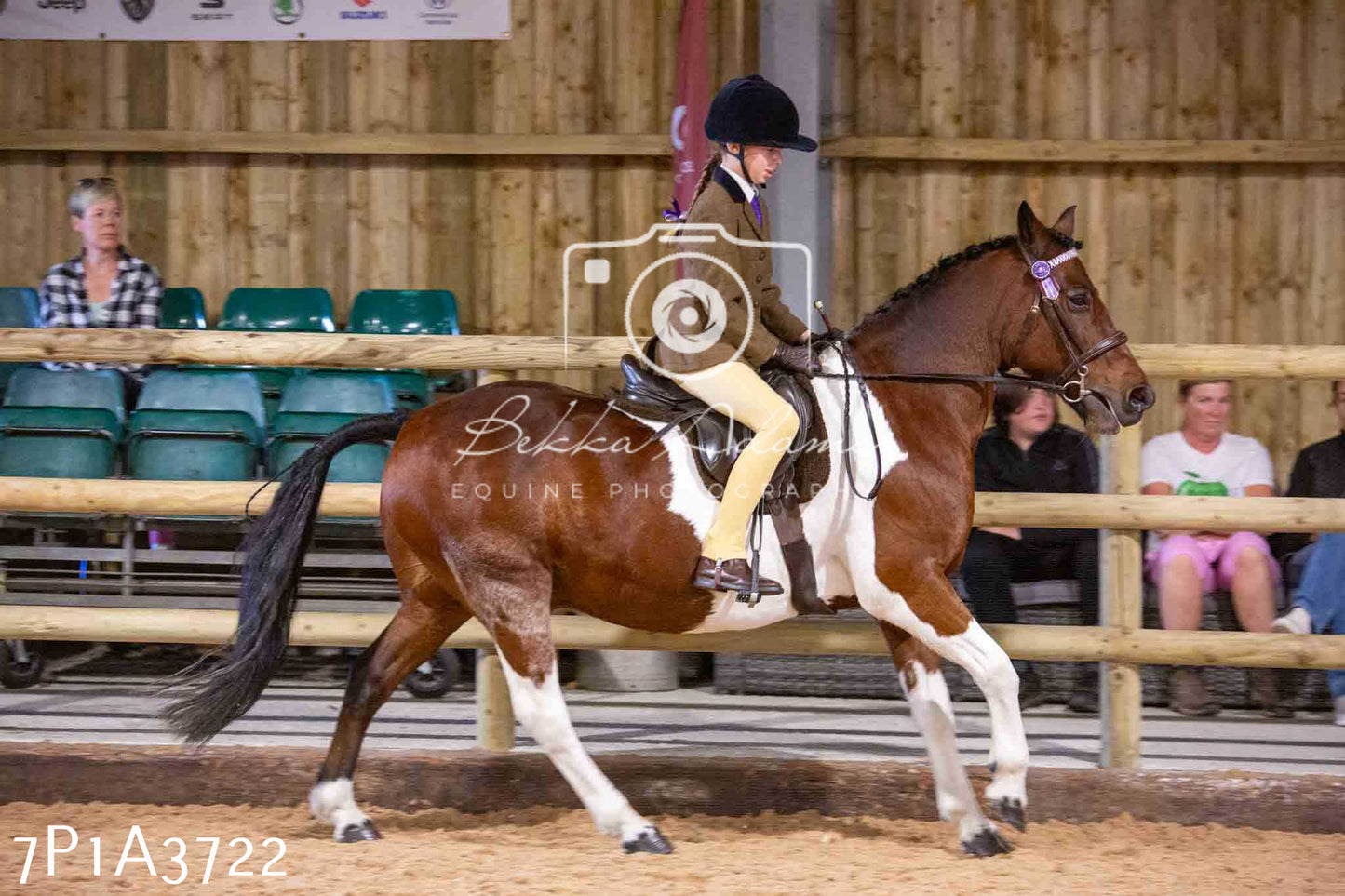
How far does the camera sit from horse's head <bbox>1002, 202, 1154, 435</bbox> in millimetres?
4062

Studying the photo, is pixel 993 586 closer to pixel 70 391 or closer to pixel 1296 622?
pixel 1296 622

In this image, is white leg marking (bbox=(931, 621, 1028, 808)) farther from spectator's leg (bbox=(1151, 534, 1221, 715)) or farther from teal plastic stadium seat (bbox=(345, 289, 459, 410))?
teal plastic stadium seat (bbox=(345, 289, 459, 410))

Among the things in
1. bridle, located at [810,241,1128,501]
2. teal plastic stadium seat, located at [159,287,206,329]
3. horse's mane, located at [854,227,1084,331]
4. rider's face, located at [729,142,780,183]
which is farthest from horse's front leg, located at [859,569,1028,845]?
teal plastic stadium seat, located at [159,287,206,329]

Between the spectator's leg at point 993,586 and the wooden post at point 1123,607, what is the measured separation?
2.88 ft

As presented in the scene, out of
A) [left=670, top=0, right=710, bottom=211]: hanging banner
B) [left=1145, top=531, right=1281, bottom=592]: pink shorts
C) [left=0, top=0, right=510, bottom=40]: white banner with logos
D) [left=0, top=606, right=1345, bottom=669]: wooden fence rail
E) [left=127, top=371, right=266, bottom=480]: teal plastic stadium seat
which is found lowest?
[left=0, top=606, right=1345, bottom=669]: wooden fence rail

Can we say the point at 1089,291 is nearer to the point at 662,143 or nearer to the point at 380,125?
the point at 662,143

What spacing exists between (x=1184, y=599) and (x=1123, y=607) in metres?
1.22

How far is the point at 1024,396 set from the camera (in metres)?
5.82

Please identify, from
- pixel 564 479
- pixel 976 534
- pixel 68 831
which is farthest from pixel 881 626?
pixel 68 831

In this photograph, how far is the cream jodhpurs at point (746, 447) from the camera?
3.91 meters

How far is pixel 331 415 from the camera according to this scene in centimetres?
632

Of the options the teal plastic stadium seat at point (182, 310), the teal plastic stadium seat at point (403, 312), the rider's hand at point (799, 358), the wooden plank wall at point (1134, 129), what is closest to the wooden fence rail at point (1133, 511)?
the rider's hand at point (799, 358)

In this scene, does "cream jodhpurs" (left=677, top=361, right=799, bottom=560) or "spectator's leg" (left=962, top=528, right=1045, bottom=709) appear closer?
"cream jodhpurs" (left=677, top=361, right=799, bottom=560)

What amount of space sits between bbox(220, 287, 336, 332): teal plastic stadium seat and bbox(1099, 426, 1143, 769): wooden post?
4777 millimetres
